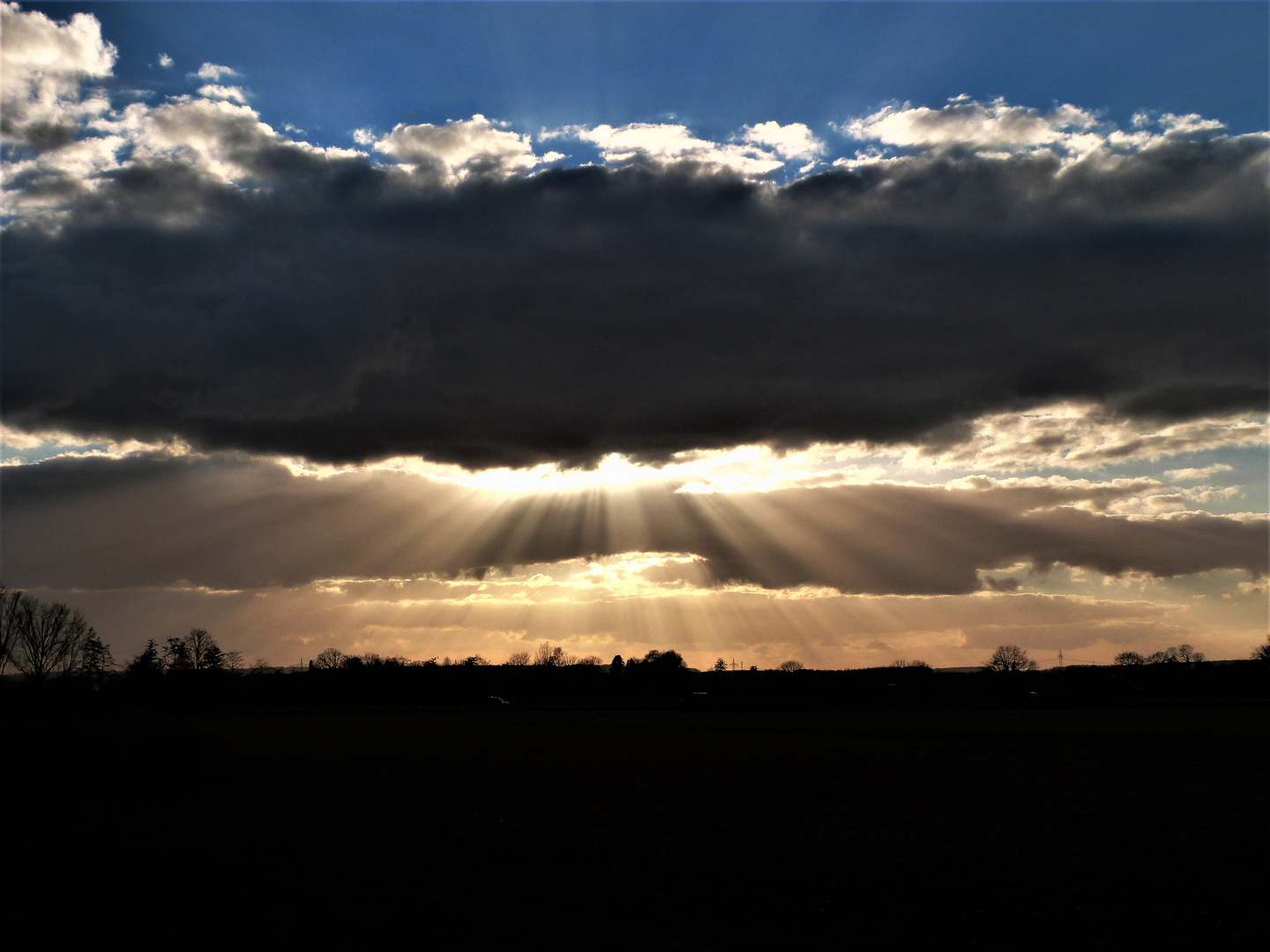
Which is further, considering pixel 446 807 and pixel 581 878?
pixel 446 807

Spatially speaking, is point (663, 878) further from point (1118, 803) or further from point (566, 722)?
point (566, 722)

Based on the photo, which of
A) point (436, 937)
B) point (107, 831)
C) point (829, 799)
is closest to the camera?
point (436, 937)

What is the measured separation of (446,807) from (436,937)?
549 inches

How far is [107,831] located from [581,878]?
12.9 meters

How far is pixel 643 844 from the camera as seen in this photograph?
20.8m

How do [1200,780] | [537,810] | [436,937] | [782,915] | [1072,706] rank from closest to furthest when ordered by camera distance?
[436,937]
[782,915]
[537,810]
[1200,780]
[1072,706]

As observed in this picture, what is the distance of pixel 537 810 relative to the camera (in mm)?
26000

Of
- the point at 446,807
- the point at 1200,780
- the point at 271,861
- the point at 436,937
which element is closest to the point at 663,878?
the point at 436,937

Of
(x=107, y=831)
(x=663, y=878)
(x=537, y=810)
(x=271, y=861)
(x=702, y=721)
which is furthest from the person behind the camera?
(x=702, y=721)

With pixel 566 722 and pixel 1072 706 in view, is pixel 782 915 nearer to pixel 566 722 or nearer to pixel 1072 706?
pixel 566 722

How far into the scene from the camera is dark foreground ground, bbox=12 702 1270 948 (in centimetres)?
1430

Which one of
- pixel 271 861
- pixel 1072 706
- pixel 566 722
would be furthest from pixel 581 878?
pixel 1072 706

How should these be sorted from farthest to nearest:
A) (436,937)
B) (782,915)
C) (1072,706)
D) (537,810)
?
1. (1072,706)
2. (537,810)
3. (782,915)
4. (436,937)

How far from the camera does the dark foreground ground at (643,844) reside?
14.3m
